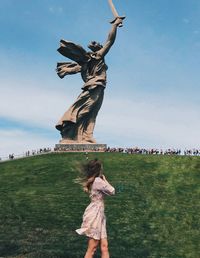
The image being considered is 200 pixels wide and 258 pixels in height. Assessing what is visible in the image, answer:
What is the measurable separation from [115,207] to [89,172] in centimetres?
1931

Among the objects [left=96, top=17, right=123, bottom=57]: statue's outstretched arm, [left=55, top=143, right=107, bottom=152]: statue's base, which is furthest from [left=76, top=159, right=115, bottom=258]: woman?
[left=55, top=143, right=107, bottom=152]: statue's base

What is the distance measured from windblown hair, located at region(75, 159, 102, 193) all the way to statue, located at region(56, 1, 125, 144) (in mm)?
47933

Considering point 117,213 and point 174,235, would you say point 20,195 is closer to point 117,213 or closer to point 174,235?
point 117,213

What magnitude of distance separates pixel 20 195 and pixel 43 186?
4160 millimetres

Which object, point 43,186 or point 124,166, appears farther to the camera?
point 124,166

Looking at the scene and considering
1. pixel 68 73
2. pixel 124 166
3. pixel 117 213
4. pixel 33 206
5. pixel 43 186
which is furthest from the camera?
pixel 68 73

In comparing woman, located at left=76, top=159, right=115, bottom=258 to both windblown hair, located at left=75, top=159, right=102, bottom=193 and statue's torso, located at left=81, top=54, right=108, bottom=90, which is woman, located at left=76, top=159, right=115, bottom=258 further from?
statue's torso, located at left=81, top=54, right=108, bottom=90

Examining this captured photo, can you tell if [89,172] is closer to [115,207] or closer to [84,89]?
[115,207]

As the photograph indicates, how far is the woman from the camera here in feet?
35.5

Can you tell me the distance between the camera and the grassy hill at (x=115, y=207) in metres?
20.4

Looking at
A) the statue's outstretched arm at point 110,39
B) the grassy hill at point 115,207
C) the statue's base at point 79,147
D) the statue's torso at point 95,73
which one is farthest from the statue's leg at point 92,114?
the grassy hill at point 115,207

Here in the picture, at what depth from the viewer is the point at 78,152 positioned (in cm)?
5653

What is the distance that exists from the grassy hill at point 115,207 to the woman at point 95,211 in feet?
20.4

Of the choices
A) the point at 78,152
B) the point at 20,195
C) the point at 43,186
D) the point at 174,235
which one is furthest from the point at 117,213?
the point at 78,152
